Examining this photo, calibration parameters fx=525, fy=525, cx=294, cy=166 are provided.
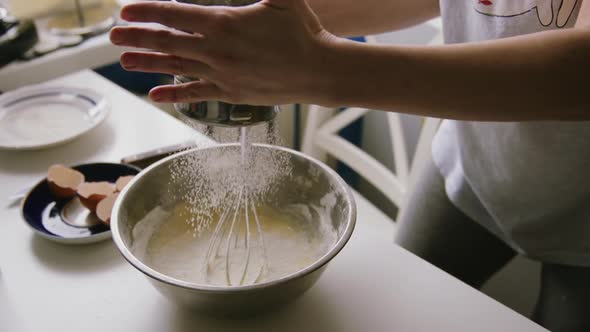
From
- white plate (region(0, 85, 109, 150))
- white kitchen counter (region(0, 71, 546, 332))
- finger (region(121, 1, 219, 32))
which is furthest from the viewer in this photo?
white plate (region(0, 85, 109, 150))

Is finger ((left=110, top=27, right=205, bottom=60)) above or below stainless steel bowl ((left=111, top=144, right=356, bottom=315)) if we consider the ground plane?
above

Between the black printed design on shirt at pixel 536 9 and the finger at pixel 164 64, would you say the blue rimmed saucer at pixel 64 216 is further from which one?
the black printed design on shirt at pixel 536 9

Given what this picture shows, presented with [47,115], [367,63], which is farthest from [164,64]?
[47,115]

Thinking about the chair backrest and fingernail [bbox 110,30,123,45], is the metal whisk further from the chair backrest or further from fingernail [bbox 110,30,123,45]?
the chair backrest

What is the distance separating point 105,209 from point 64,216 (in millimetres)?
78

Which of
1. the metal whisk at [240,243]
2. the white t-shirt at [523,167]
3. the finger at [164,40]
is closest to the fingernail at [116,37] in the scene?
the finger at [164,40]

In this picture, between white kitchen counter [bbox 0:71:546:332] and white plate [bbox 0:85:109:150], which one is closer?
white kitchen counter [bbox 0:71:546:332]

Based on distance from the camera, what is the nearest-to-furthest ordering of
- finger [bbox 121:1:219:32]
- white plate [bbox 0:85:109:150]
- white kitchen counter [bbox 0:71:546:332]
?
finger [bbox 121:1:219:32] < white kitchen counter [bbox 0:71:546:332] < white plate [bbox 0:85:109:150]

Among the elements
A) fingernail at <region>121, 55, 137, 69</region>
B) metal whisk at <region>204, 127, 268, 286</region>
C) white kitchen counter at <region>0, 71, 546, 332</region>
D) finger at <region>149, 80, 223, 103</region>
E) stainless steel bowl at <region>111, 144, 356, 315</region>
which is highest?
fingernail at <region>121, 55, 137, 69</region>

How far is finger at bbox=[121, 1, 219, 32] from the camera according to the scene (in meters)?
0.42

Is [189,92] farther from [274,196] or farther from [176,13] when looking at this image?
[274,196]

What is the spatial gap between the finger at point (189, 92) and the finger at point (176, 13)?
0.17 ft

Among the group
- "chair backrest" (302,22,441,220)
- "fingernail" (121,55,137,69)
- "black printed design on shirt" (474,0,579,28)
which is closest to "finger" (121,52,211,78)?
"fingernail" (121,55,137,69)

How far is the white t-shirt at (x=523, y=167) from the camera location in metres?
0.65
